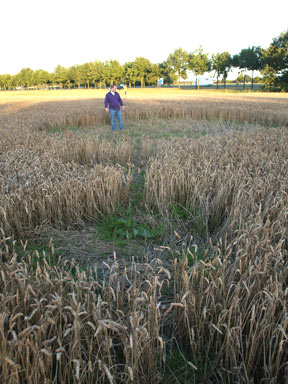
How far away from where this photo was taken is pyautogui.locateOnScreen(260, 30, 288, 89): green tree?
51.3 meters

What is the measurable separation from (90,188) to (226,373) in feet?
8.33

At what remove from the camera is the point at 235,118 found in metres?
12.2

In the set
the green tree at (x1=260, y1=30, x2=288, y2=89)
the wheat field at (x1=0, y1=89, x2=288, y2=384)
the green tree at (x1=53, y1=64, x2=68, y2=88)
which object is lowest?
the wheat field at (x1=0, y1=89, x2=288, y2=384)

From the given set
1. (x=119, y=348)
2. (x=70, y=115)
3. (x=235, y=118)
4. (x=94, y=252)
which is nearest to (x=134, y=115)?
(x=70, y=115)

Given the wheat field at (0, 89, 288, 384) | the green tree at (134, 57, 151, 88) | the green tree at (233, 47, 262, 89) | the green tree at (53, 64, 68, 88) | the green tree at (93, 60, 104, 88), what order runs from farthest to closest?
the green tree at (53, 64, 68, 88), the green tree at (93, 60, 104, 88), the green tree at (134, 57, 151, 88), the green tree at (233, 47, 262, 89), the wheat field at (0, 89, 288, 384)

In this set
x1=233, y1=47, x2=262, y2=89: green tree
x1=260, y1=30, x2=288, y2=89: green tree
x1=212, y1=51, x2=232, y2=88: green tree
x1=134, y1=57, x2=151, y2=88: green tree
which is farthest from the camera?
x1=134, y1=57, x2=151, y2=88: green tree

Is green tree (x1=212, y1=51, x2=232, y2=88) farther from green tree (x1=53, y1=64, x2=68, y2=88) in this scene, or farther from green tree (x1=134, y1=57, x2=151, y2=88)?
green tree (x1=53, y1=64, x2=68, y2=88)

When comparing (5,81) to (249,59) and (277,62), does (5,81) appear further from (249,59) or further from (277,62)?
(277,62)

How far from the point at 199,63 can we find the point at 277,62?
61.1 feet

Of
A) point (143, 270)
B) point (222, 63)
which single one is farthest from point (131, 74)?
point (143, 270)

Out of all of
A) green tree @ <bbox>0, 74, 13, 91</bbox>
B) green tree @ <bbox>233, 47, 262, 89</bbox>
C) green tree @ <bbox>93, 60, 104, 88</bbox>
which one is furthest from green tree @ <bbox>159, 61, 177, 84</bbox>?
green tree @ <bbox>0, 74, 13, 91</bbox>

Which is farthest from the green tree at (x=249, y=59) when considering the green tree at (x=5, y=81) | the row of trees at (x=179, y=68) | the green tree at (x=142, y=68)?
the green tree at (x=5, y=81)

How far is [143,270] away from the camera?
8.12 feet

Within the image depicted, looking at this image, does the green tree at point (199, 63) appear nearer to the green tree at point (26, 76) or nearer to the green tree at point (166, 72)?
the green tree at point (166, 72)
